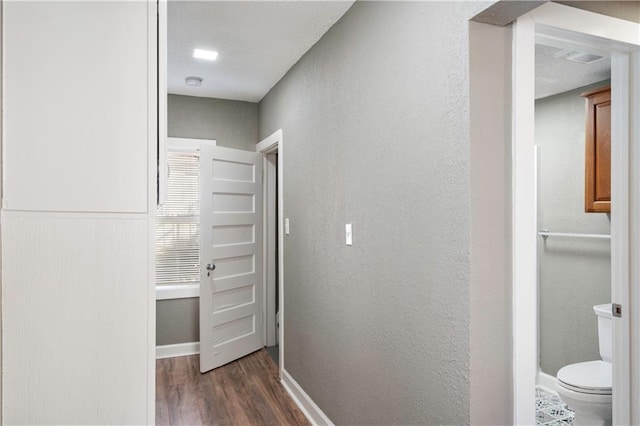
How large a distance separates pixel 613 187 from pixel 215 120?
3.49 metres

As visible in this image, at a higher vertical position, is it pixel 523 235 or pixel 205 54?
pixel 205 54

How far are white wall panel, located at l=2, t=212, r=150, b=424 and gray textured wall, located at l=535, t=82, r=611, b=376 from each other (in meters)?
3.24

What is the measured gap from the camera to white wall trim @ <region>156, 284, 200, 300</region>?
4031 mm

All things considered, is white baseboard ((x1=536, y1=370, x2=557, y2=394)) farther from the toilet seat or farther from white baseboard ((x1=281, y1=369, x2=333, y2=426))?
white baseboard ((x1=281, y1=369, x2=333, y2=426))

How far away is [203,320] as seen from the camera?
3.67m

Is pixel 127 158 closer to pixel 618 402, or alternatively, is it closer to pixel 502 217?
pixel 502 217

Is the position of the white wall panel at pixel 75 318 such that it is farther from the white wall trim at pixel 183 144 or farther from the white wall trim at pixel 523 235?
the white wall trim at pixel 183 144

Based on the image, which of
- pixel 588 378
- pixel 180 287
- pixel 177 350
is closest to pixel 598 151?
pixel 588 378

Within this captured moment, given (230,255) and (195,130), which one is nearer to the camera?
(230,255)

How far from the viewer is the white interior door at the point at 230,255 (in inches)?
145

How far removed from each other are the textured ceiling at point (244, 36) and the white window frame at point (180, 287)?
0.59 meters

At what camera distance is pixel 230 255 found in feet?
12.6

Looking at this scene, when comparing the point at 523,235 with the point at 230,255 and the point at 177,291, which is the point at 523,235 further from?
the point at 177,291

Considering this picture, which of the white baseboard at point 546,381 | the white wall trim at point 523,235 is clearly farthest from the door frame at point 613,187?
the white baseboard at point 546,381
